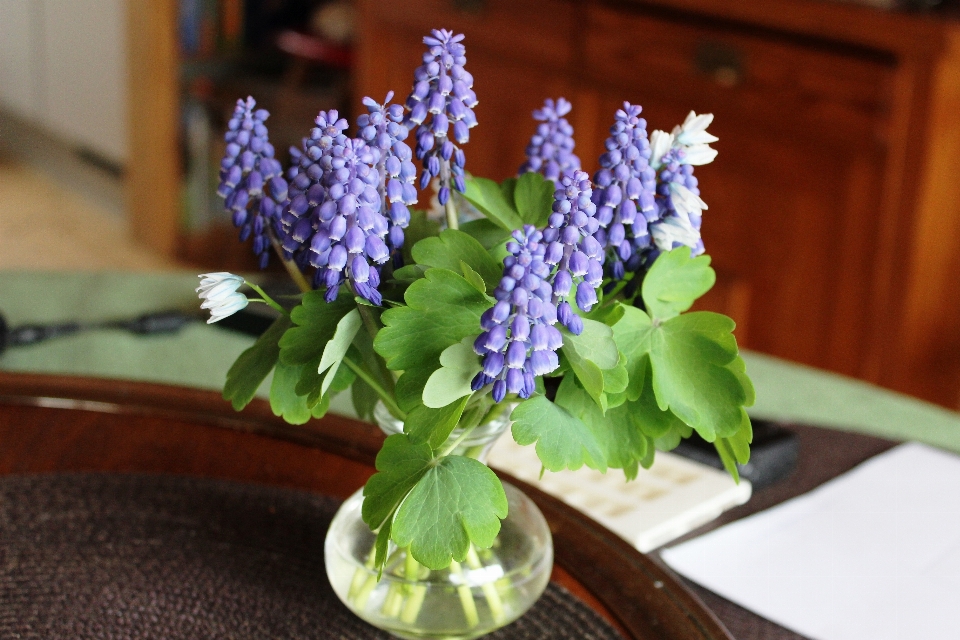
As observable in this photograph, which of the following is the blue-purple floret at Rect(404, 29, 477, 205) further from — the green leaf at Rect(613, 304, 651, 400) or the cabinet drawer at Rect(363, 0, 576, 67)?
the cabinet drawer at Rect(363, 0, 576, 67)

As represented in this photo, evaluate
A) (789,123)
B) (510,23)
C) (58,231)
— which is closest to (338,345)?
(789,123)

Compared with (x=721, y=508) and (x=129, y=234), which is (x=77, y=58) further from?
(x=721, y=508)

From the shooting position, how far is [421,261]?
0.52 metres

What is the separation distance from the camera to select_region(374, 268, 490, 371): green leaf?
50cm

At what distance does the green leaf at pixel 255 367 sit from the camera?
57 centimetres

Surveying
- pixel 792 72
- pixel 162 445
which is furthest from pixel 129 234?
pixel 162 445

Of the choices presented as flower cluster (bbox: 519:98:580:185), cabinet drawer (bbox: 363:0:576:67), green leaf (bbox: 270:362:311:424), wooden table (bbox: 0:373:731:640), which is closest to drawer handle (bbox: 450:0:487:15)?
cabinet drawer (bbox: 363:0:576:67)

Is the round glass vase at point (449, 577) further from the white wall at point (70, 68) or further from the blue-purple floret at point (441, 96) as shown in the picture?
the white wall at point (70, 68)

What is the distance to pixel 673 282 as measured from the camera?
0.56 meters

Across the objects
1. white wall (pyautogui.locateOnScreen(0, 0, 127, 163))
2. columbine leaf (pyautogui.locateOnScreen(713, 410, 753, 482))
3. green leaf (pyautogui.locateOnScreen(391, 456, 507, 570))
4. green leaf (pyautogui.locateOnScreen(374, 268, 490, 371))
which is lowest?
white wall (pyautogui.locateOnScreen(0, 0, 127, 163))

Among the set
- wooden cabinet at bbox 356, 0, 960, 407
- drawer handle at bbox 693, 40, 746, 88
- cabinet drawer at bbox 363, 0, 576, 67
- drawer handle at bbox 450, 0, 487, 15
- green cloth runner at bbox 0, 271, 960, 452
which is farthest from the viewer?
drawer handle at bbox 450, 0, 487, 15

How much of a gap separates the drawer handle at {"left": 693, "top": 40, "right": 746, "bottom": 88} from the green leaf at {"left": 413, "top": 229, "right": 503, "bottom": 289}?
60.4 inches

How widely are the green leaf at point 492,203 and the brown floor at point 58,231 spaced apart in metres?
2.68

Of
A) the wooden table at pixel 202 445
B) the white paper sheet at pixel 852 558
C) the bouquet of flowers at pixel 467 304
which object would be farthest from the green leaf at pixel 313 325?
the white paper sheet at pixel 852 558
